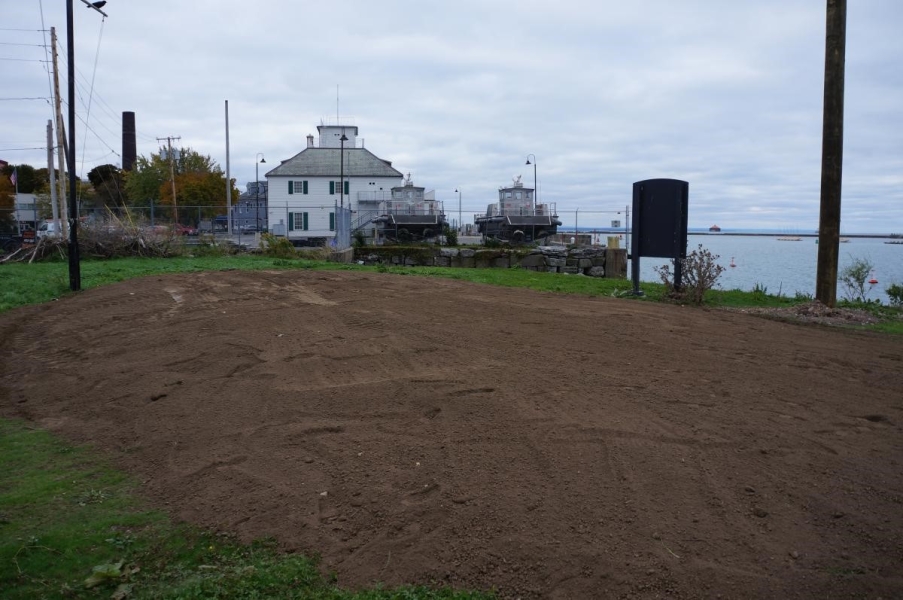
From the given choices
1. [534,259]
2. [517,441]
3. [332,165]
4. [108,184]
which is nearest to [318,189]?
[332,165]

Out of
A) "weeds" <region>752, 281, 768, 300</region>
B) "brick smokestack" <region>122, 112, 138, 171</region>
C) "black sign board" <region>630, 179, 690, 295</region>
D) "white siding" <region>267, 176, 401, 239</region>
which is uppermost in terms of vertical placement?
"brick smokestack" <region>122, 112, 138, 171</region>

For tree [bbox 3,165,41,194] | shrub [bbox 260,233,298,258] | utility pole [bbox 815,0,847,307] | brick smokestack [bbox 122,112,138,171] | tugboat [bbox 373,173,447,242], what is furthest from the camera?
tree [bbox 3,165,41,194]

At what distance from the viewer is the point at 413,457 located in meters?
5.16

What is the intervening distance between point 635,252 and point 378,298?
534 cm

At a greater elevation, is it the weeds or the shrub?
the shrub

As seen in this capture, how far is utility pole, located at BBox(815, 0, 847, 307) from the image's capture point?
12664 millimetres

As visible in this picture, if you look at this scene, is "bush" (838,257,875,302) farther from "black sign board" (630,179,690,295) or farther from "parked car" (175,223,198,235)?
"parked car" (175,223,198,235)

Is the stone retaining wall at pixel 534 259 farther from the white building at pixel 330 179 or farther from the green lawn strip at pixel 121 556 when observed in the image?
the white building at pixel 330 179

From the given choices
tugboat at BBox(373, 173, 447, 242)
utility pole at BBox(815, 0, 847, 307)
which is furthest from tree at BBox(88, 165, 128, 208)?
utility pole at BBox(815, 0, 847, 307)

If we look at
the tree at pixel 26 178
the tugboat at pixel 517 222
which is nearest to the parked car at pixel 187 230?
the tugboat at pixel 517 222

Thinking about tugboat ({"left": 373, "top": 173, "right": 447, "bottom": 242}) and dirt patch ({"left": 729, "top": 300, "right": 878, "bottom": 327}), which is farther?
tugboat ({"left": 373, "top": 173, "right": 447, "bottom": 242})

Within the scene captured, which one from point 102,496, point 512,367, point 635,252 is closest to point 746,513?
point 512,367

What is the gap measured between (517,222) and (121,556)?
3414 centimetres

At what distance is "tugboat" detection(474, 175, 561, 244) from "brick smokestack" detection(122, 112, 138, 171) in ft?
160
